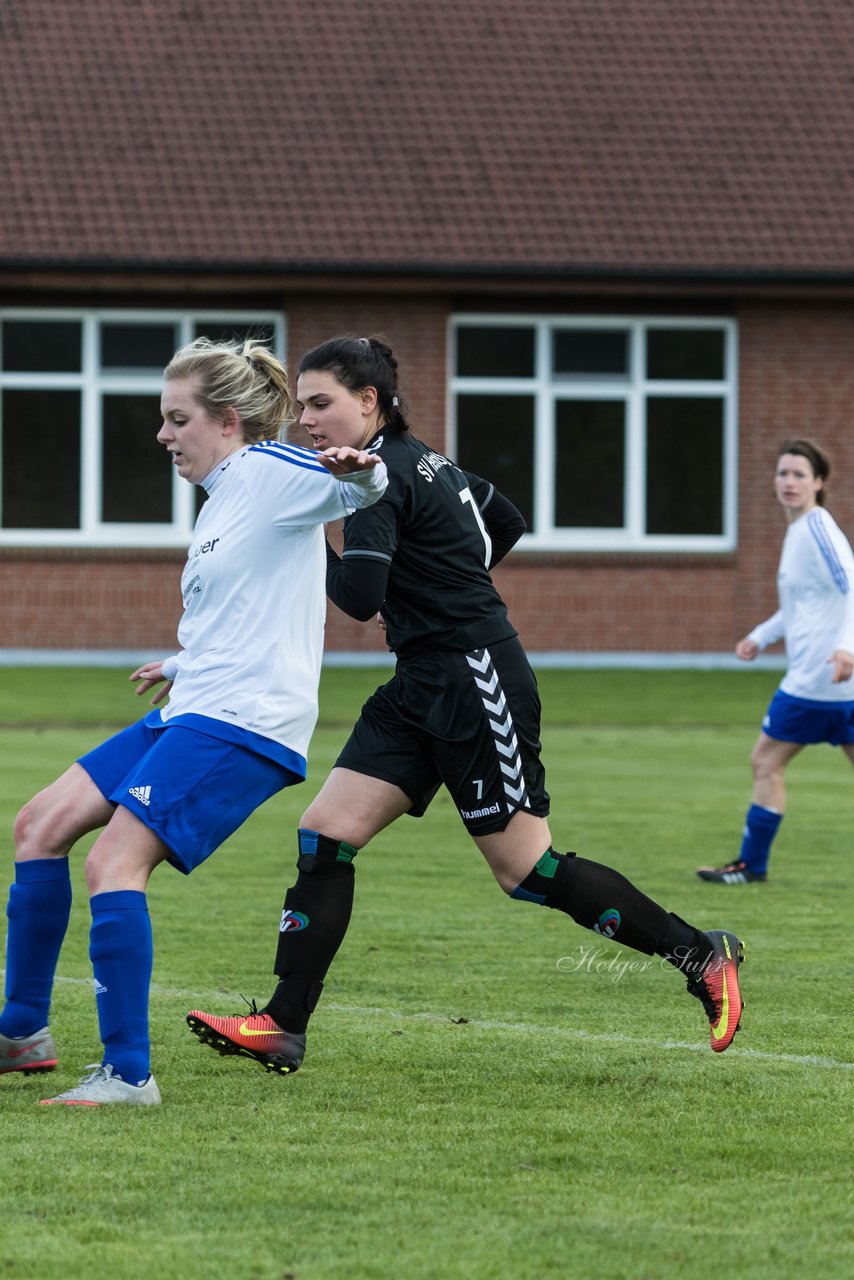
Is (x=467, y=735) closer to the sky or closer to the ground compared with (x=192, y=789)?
closer to the sky

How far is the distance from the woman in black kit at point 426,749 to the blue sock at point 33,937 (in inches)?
16.5

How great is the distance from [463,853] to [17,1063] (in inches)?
197

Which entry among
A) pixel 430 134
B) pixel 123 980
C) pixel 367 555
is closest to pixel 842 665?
pixel 367 555

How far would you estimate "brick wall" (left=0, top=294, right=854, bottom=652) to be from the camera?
23094 mm

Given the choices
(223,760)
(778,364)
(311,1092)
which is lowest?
(311,1092)

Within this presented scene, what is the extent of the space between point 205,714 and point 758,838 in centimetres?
476

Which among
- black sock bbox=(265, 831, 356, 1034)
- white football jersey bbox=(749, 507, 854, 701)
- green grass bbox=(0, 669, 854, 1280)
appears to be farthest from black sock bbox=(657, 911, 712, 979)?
white football jersey bbox=(749, 507, 854, 701)

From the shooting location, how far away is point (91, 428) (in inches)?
917

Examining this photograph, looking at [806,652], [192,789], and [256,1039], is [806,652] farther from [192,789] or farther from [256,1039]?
[192,789]

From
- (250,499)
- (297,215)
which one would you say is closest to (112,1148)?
(250,499)

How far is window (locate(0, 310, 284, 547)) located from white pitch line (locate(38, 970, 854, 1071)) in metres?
16.9

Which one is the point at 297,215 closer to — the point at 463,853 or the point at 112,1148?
the point at 463,853

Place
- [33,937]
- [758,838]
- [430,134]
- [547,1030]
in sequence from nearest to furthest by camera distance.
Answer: [33,937]
[547,1030]
[758,838]
[430,134]

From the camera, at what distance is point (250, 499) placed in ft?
17.0
